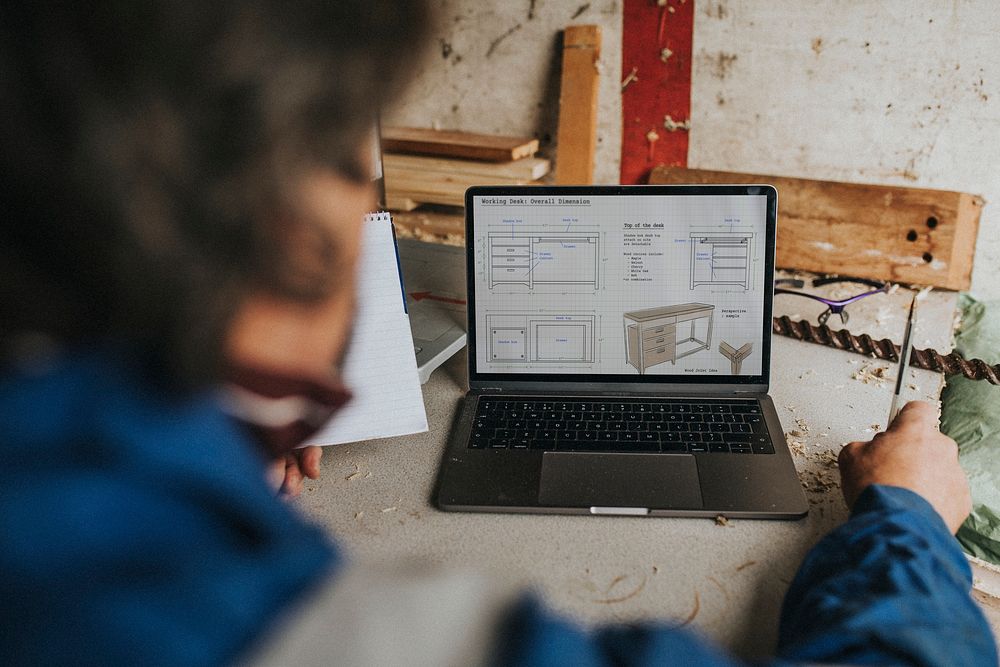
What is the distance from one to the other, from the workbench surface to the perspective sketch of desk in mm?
222

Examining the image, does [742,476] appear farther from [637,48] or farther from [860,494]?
[637,48]

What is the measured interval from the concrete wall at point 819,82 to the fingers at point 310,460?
1.33 metres

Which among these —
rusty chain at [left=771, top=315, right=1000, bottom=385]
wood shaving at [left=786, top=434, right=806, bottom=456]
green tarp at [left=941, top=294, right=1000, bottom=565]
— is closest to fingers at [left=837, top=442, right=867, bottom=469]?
wood shaving at [left=786, top=434, right=806, bottom=456]

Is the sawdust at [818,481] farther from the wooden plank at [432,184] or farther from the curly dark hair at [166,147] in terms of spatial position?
the wooden plank at [432,184]

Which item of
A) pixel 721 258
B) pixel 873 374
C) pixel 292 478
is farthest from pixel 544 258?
pixel 873 374

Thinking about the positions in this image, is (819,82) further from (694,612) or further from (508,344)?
(694,612)

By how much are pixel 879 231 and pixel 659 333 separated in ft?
3.34

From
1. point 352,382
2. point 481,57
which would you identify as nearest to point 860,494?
point 352,382

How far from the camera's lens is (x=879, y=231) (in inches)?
71.3

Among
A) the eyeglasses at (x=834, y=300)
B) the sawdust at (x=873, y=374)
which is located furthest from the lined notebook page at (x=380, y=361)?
the eyeglasses at (x=834, y=300)

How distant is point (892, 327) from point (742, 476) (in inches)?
29.8

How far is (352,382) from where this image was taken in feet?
3.24

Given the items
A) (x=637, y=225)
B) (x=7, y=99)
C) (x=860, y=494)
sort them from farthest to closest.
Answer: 1. (x=637, y=225)
2. (x=860, y=494)
3. (x=7, y=99)

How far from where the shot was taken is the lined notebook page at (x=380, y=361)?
99 centimetres
